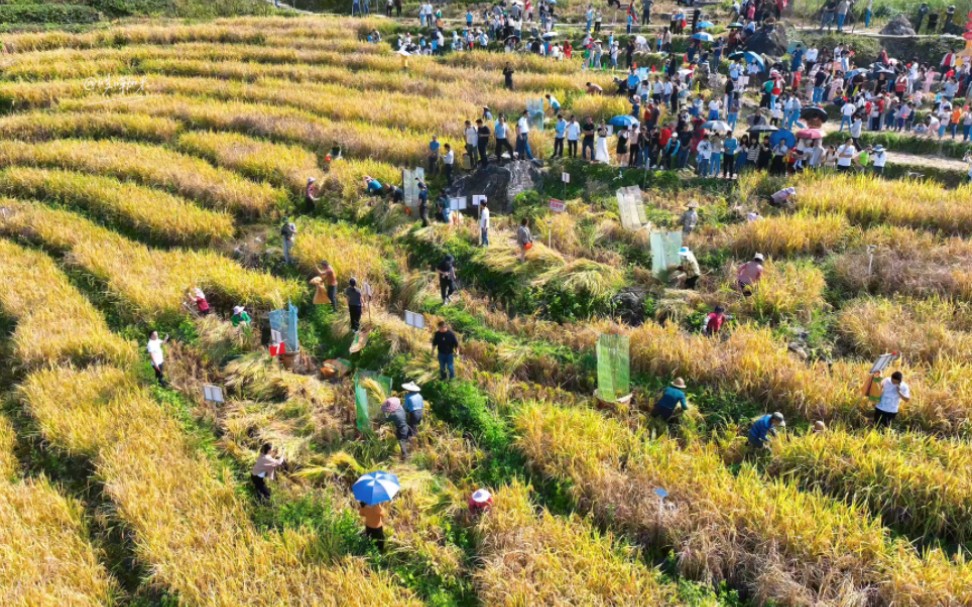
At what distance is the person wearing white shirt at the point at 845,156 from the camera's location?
1583 cm

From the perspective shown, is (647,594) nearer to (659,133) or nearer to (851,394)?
(851,394)

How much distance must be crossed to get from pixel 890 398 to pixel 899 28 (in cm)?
2610

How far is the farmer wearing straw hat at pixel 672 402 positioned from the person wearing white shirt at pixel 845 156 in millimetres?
9712

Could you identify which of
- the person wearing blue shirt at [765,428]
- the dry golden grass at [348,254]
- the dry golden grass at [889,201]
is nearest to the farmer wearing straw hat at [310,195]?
the dry golden grass at [348,254]

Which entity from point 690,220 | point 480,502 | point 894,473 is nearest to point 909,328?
point 894,473

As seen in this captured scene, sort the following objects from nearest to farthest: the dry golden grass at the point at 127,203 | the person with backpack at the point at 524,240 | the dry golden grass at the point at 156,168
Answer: the person with backpack at the point at 524,240
the dry golden grass at the point at 127,203
the dry golden grass at the point at 156,168

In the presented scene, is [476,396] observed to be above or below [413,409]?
below

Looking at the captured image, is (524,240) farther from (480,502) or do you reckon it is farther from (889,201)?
(889,201)

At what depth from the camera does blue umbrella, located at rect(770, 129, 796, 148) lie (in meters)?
16.0

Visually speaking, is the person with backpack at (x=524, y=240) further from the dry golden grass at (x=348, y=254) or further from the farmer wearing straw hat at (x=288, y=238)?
the farmer wearing straw hat at (x=288, y=238)

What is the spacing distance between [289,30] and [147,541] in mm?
30148

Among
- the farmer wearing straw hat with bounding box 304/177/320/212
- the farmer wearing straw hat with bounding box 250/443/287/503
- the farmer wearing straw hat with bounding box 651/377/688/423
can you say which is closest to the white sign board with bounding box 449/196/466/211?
the farmer wearing straw hat with bounding box 304/177/320/212

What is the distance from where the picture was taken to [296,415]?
1019cm

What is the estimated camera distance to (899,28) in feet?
91.5
